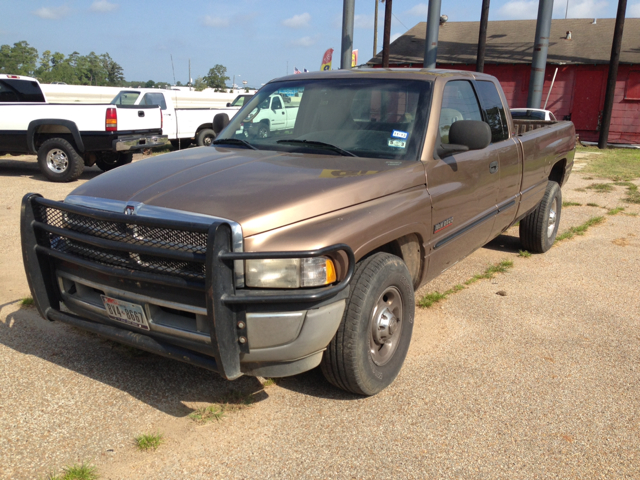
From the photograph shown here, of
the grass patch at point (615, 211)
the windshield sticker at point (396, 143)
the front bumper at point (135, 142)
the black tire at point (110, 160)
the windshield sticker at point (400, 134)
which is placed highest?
the windshield sticker at point (400, 134)

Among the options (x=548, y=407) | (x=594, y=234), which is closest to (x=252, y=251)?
(x=548, y=407)

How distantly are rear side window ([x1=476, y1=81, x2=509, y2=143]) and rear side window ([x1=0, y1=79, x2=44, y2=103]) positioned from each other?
10.5 metres

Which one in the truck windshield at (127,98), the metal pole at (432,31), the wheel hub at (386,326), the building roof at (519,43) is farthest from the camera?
the building roof at (519,43)

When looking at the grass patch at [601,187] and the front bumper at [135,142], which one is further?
the grass patch at [601,187]

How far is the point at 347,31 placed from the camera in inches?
667

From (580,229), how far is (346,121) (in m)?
5.09

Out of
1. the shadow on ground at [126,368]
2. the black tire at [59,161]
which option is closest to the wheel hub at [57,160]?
the black tire at [59,161]

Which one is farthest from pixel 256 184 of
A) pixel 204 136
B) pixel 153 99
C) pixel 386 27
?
pixel 386 27

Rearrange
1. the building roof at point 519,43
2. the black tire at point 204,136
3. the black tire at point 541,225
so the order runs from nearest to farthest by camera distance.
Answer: the black tire at point 541,225
the black tire at point 204,136
the building roof at point 519,43

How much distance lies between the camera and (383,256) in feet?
10.5

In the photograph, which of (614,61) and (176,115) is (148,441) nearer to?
(176,115)

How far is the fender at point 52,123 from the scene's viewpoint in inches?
416

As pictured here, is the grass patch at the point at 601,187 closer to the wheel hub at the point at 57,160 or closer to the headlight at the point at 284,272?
the headlight at the point at 284,272

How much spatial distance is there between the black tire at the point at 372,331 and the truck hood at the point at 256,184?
419mm
